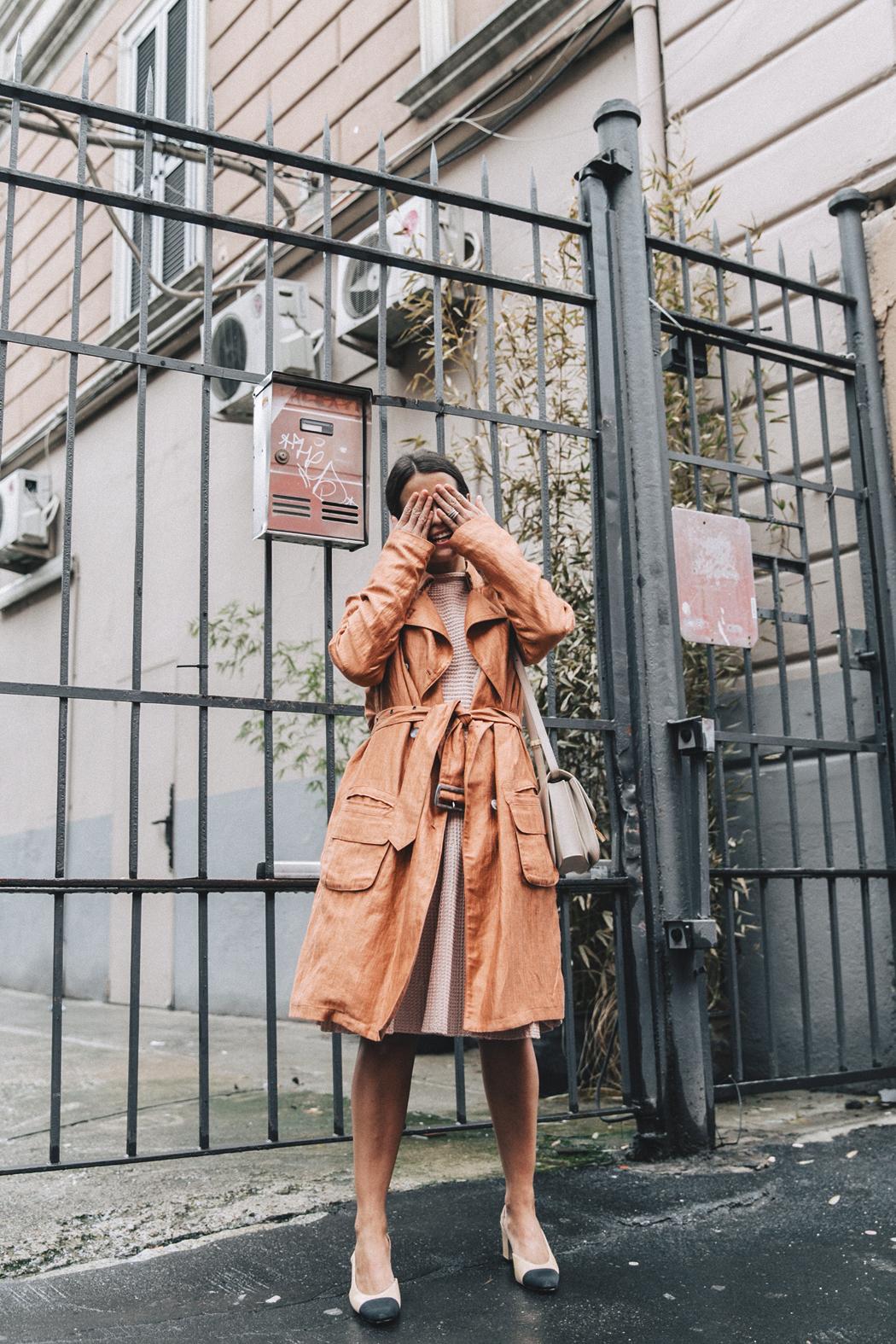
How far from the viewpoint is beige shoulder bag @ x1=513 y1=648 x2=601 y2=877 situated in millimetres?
2381

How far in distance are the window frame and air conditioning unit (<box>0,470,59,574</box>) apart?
1535mm

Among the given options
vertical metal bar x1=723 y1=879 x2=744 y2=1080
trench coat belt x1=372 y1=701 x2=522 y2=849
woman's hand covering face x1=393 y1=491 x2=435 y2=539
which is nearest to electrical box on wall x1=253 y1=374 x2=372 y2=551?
woman's hand covering face x1=393 y1=491 x2=435 y2=539

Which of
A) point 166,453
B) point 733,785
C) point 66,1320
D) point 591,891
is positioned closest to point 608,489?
point 591,891

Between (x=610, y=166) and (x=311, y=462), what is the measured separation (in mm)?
1485

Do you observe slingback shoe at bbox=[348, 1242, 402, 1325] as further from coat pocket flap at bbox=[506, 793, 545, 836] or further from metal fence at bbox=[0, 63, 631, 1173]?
coat pocket flap at bbox=[506, 793, 545, 836]

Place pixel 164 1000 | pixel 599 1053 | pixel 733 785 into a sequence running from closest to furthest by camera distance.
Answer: pixel 599 1053 → pixel 733 785 → pixel 164 1000

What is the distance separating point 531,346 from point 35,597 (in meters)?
6.35

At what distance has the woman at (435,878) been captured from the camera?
2264 mm

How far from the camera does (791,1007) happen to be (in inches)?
170

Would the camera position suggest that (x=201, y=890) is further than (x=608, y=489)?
No

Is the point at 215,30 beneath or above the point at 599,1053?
above

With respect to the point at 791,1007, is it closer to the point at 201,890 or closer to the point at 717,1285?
the point at 717,1285

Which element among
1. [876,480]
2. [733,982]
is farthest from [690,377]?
[733,982]

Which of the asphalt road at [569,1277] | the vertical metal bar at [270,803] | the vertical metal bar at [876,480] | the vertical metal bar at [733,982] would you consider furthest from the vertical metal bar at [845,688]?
the vertical metal bar at [270,803]
